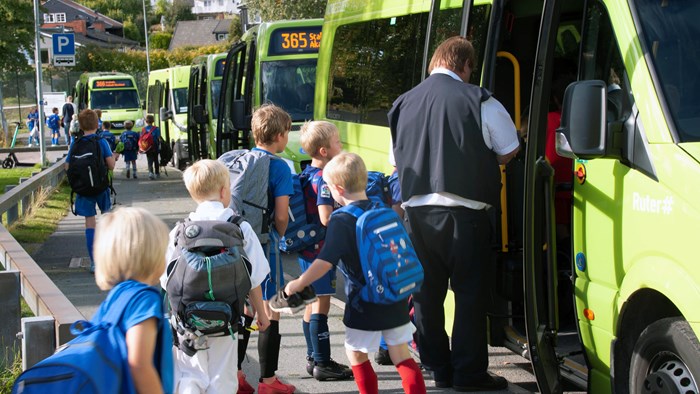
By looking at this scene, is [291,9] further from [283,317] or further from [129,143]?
[283,317]

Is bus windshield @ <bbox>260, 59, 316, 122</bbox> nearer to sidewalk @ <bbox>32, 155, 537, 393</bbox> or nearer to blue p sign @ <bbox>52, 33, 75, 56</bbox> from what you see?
sidewalk @ <bbox>32, 155, 537, 393</bbox>

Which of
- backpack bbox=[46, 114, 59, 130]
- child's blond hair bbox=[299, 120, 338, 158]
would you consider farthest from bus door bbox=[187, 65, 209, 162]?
backpack bbox=[46, 114, 59, 130]

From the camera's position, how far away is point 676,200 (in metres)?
4.07

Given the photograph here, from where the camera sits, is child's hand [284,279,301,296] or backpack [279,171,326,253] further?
backpack [279,171,326,253]

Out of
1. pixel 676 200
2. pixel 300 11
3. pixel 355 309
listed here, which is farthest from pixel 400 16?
pixel 300 11

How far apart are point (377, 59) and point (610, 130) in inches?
165

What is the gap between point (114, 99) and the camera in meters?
37.8

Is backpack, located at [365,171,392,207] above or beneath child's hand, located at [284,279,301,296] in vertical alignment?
above

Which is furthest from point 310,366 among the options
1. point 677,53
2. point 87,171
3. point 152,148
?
point 152,148

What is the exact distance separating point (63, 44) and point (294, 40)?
10.7 meters

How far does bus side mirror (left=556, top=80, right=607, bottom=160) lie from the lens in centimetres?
429

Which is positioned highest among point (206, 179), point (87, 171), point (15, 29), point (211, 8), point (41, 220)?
point (211, 8)

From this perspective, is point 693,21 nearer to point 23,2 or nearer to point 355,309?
point 355,309

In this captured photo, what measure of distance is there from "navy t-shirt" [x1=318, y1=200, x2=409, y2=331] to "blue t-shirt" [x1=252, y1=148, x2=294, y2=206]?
0.87 meters
